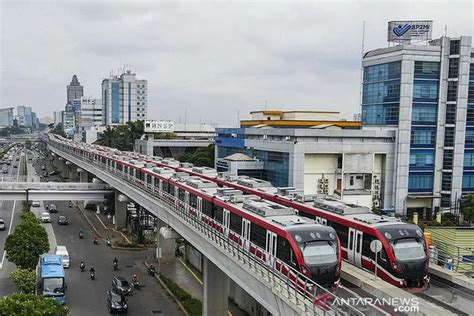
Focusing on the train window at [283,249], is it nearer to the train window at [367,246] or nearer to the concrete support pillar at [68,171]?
the train window at [367,246]

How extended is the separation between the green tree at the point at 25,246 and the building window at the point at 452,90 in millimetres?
46737

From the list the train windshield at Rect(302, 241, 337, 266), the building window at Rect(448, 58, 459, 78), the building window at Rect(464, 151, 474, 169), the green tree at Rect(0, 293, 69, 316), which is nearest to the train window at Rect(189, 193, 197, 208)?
the green tree at Rect(0, 293, 69, 316)

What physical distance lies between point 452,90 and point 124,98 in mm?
120665

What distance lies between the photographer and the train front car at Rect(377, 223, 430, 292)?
55.9 ft

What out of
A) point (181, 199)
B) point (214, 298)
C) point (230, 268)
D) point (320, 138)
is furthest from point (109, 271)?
point (320, 138)

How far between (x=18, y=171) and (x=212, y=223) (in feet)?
309

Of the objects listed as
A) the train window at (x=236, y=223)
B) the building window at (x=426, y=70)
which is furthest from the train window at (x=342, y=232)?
the building window at (x=426, y=70)

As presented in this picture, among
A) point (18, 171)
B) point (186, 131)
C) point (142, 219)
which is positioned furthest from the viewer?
point (186, 131)

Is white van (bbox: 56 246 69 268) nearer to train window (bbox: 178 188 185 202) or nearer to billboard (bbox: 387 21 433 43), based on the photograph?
train window (bbox: 178 188 185 202)

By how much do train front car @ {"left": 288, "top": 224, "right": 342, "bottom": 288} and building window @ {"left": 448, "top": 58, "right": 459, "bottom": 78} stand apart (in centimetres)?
4594

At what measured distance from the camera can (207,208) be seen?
87.1 feet

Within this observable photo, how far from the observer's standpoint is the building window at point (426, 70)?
184 feet

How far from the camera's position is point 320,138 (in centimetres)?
5497

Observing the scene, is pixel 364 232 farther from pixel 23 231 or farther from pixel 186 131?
pixel 186 131
